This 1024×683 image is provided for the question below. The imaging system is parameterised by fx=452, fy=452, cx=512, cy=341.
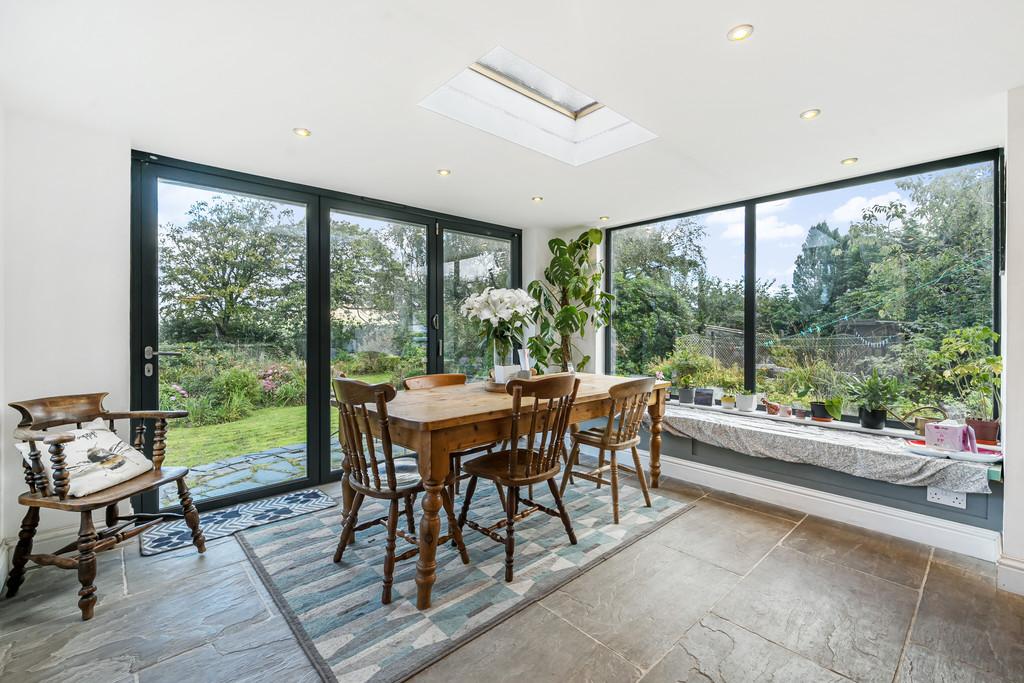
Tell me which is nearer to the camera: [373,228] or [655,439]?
[655,439]

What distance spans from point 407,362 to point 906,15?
365 centimetres

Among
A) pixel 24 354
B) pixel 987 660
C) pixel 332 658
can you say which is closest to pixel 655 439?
pixel 987 660

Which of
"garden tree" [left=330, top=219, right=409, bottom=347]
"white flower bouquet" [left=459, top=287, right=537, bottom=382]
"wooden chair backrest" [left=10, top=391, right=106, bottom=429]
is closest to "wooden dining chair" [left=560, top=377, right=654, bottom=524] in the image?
"white flower bouquet" [left=459, top=287, right=537, bottom=382]

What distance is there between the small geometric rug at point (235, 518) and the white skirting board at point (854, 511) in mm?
2815

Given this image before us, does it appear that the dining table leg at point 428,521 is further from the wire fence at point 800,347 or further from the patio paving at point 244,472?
the wire fence at point 800,347

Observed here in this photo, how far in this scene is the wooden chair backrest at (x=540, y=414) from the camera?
2.12 meters

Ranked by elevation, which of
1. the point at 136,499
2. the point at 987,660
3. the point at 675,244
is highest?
the point at 675,244

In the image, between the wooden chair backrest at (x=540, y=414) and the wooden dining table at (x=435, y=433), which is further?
the wooden chair backrest at (x=540, y=414)

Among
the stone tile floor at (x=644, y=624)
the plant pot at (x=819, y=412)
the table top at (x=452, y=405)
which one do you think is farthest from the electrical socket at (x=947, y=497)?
the table top at (x=452, y=405)

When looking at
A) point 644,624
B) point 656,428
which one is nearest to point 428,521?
point 644,624

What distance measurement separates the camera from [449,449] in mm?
1972

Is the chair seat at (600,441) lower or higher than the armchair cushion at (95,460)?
lower

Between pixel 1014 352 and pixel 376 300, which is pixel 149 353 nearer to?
pixel 376 300

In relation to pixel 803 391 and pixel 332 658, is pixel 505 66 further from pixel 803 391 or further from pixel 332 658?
pixel 803 391
